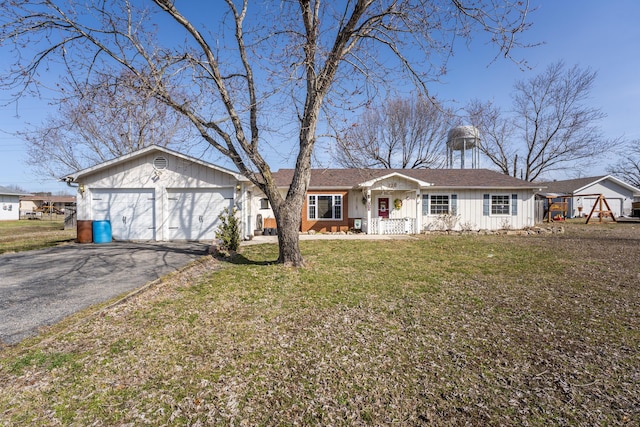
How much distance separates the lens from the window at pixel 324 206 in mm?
16047

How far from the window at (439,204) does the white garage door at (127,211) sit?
1392cm

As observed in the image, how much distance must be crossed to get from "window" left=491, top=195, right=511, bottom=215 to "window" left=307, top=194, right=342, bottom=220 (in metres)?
8.71

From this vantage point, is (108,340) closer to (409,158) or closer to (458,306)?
(458,306)

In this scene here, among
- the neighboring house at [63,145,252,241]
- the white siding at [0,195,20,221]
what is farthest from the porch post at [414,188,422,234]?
the white siding at [0,195,20,221]

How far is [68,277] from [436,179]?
1699 centimetres

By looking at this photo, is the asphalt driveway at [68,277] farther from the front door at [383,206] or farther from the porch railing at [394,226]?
the front door at [383,206]

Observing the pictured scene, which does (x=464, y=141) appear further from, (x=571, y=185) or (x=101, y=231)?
(x=101, y=231)

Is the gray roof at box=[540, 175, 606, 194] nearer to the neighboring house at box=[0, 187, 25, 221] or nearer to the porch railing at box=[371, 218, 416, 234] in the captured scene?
the porch railing at box=[371, 218, 416, 234]

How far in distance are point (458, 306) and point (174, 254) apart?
7643mm

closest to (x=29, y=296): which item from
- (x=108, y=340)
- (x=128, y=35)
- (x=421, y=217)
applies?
(x=108, y=340)

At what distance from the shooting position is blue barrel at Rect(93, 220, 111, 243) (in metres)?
10.9

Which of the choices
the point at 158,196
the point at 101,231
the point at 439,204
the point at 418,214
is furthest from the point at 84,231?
the point at 439,204

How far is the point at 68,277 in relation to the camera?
5973 millimetres

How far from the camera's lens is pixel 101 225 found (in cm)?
1099
